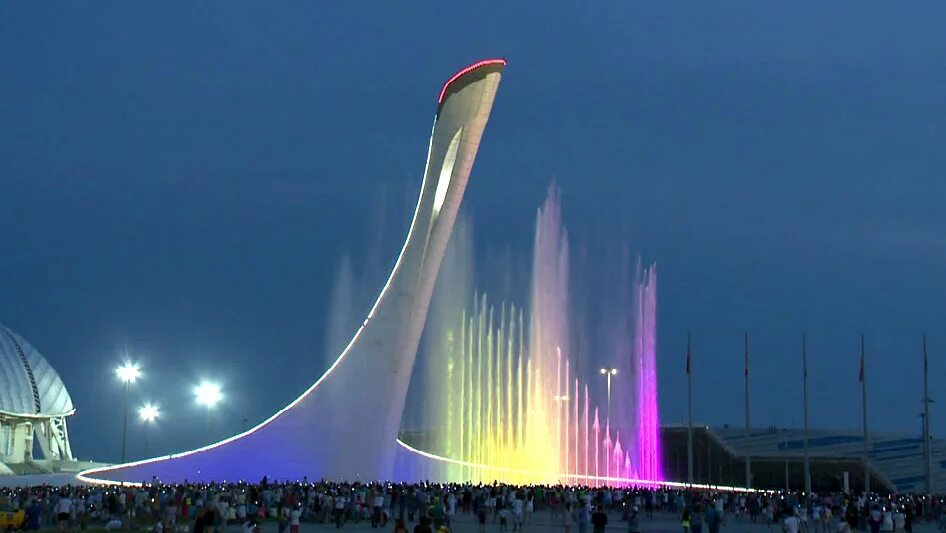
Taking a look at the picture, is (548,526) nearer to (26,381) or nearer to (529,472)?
(529,472)

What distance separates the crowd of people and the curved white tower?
1022 millimetres

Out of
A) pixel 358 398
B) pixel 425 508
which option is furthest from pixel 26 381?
pixel 425 508

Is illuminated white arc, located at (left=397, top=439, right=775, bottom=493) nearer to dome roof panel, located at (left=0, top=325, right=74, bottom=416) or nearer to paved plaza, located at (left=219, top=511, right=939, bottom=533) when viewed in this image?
paved plaza, located at (left=219, top=511, right=939, bottom=533)

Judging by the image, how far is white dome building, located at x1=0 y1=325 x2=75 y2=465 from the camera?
178 ft

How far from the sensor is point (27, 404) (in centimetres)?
5534

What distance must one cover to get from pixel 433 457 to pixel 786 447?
25.0 meters

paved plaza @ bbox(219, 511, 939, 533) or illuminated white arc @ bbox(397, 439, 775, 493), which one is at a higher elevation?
illuminated white arc @ bbox(397, 439, 775, 493)

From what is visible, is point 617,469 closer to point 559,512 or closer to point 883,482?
point 883,482

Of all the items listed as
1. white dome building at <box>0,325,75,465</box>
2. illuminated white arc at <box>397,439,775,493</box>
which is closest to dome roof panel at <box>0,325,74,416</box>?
white dome building at <box>0,325,75,465</box>

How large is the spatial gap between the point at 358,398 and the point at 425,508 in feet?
27.6

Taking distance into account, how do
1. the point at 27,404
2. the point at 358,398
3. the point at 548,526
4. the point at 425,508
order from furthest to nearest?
the point at 27,404 → the point at 358,398 → the point at 548,526 → the point at 425,508

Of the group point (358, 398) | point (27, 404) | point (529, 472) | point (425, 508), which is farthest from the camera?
point (27, 404)

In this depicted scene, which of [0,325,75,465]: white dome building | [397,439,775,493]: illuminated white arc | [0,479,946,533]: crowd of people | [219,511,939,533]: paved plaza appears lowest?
[219,511,939,533]: paved plaza

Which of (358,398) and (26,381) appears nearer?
(358,398)
